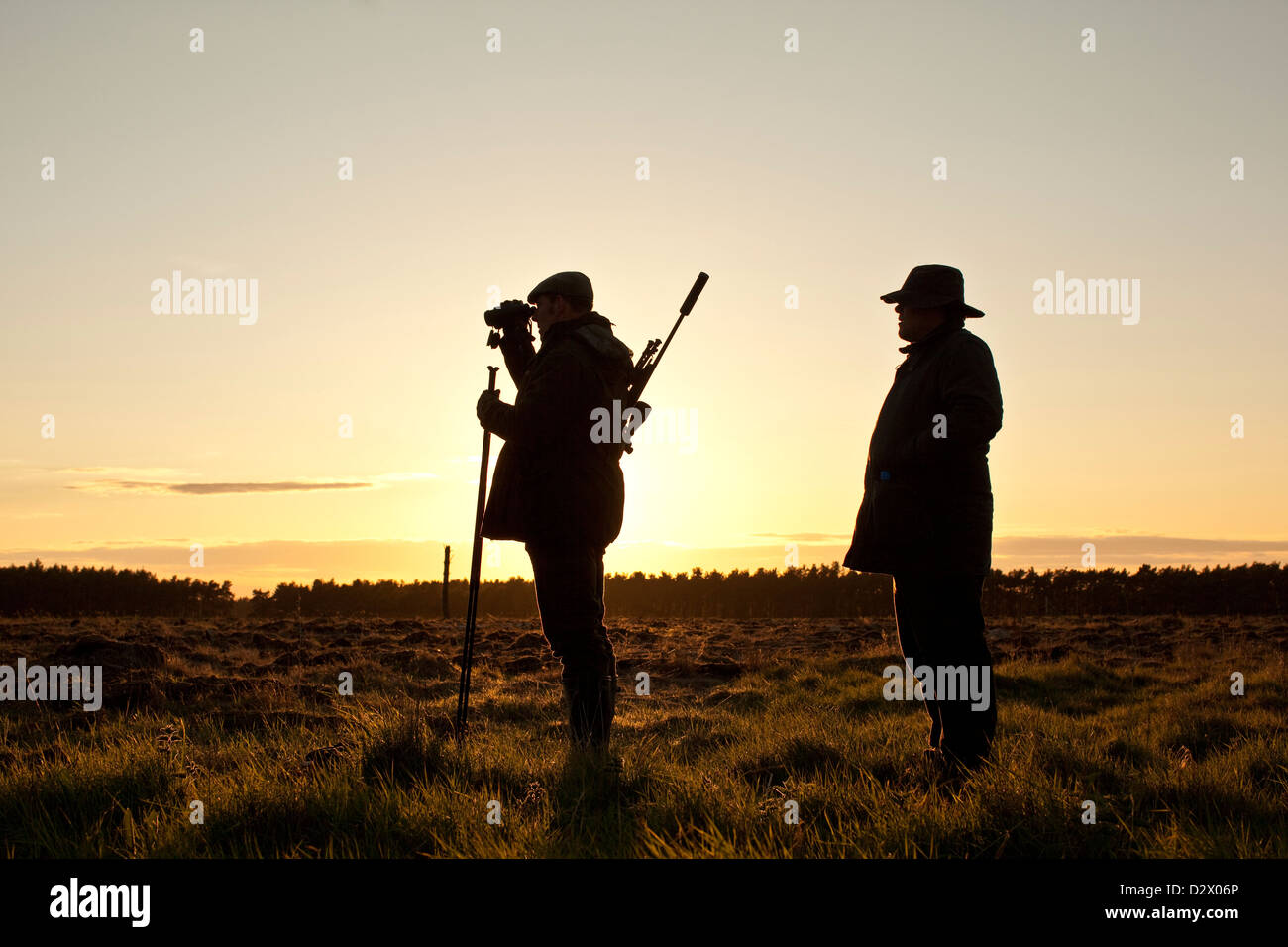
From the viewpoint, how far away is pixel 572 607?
410cm

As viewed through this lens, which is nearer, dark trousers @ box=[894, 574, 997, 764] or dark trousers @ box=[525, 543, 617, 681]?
dark trousers @ box=[894, 574, 997, 764]

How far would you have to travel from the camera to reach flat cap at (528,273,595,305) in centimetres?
440

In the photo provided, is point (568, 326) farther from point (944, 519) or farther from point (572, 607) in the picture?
point (944, 519)

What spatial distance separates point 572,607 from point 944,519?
167 cm

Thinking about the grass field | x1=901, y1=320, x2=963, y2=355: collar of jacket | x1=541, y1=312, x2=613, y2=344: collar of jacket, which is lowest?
the grass field

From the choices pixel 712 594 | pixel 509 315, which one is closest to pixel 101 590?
pixel 712 594

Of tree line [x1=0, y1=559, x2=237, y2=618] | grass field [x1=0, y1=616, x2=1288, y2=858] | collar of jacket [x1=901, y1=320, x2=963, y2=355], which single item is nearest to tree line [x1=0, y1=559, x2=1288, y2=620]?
tree line [x1=0, y1=559, x2=237, y2=618]

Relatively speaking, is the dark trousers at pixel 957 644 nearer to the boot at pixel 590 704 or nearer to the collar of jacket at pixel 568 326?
the boot at pixel 590 704

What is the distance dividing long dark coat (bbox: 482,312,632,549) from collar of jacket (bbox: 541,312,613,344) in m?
0.04

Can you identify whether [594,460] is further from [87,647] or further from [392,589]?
[392,589]

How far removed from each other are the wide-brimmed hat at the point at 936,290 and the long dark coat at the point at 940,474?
0.39ft

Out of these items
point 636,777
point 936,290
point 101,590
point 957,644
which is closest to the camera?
point 636,777

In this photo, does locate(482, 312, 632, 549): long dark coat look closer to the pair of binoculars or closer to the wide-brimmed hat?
the pair of binoculars
